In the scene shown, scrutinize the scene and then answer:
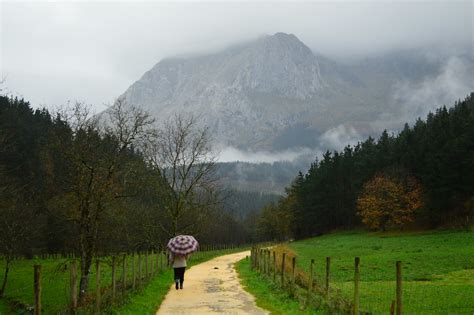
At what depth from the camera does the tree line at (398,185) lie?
75375mm

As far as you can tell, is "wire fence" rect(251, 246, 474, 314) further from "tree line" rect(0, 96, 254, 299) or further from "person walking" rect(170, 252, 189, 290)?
"tree line" rect(0, 96, 254, 299)

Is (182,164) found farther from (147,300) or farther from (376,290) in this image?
(147,300)

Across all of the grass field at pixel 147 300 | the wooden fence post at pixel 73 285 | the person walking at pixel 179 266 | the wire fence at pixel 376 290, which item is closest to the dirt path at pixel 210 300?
the grass field at pixel 147 300

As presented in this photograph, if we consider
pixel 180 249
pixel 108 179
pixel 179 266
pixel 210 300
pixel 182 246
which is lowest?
pixel 210 300

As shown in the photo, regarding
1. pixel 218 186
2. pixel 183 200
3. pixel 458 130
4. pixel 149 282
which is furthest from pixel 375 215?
pixel 149 282

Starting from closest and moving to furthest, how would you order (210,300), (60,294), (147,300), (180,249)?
(147,300), (210,300), (180,249), (60,294)

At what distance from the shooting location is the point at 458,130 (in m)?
80.8

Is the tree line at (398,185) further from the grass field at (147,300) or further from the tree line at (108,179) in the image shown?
the grass field at (147,300)

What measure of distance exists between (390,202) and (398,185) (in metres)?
3.36

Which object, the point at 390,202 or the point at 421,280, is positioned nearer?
the point at 421,280

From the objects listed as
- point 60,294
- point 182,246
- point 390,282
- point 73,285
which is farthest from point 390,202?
point 73,285

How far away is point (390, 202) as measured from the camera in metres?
86.3

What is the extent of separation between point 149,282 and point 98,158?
7028 mm

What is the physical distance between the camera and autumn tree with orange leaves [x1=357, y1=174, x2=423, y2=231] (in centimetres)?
8431
